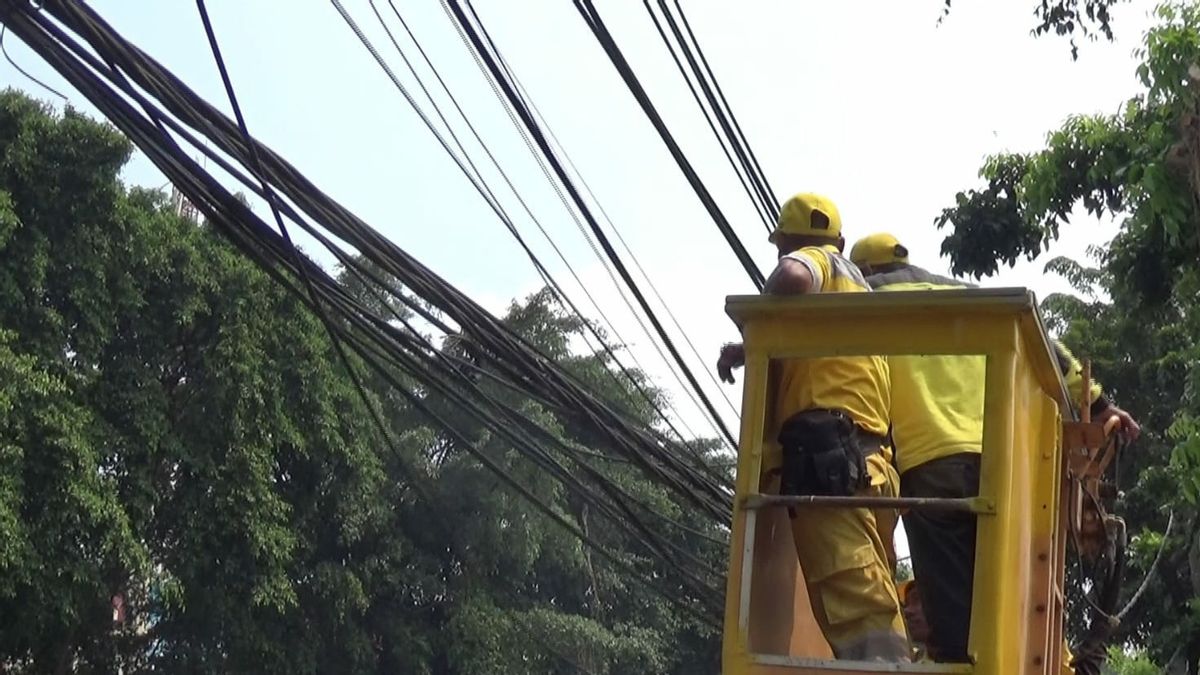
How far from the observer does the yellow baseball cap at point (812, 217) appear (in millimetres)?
3412

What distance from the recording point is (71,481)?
1664 cm

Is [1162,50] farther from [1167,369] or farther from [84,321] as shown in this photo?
[84,321]

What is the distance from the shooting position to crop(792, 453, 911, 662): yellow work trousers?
3.04 metres

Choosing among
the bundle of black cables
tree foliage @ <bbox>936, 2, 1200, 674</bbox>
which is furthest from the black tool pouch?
tree foliage @ <bbox>936, 2, 1200, 674</bbox>

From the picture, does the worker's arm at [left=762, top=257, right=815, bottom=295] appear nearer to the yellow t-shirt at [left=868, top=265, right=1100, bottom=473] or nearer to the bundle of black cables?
the yellow t-shirt at [left=868, top=265, right=1100, bottom=473]

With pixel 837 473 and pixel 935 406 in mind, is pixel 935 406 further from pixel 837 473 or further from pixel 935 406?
pixel 837 473

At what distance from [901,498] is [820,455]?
0.55 ft

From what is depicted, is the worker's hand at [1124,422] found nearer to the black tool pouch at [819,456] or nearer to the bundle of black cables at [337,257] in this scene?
the black tool pouch at [819,456]

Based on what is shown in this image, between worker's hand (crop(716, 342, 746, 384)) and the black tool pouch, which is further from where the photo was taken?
worker's hand (crop(716, 342, 746, 384))

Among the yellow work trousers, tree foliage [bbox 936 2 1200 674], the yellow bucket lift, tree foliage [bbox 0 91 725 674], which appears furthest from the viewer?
tree foliage [bbox 0 91 725 674]

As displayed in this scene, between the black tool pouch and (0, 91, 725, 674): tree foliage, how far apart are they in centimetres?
1113

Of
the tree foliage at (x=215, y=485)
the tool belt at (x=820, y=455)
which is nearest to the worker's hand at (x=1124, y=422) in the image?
the tool belt at (x=820, y=455)

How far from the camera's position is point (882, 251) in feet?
12.4

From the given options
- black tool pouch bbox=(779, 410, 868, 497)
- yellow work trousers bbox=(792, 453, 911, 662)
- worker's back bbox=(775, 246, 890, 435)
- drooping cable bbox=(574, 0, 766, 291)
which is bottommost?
yellow work trousers bbox=(792, 453, 911, 662)
